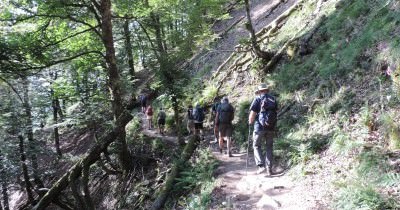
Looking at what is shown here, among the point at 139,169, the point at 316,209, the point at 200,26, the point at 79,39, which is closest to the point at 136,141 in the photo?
the point at 139,169

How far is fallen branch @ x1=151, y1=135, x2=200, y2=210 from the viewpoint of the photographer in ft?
34.3

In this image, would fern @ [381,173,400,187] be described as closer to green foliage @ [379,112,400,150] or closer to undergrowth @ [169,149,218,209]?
green foliage @ [379,112,400,150]

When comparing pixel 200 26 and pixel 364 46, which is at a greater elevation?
pixel 200 26

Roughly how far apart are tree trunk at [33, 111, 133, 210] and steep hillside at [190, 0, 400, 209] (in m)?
4.21

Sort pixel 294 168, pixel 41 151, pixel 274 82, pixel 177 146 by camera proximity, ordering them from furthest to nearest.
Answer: pixel 41 151 → pixel 177 146 → pixel 274 82 → pixel 294 168

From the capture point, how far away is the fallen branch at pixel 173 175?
1045cm

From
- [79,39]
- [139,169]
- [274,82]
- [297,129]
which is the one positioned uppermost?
[79,39]

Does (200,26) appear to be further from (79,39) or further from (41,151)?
(41,151)

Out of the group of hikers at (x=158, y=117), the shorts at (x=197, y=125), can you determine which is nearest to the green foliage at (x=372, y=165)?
the shorts at (x=197, y=125)

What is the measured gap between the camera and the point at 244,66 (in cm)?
1716

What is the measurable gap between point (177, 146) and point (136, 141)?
9.41 feet

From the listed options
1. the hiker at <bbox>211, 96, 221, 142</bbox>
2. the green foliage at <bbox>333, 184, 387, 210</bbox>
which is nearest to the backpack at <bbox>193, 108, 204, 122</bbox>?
the hiker at <bbox>211, 96, 221, 142</bbox>

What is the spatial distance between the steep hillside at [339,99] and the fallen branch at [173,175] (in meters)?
1.64

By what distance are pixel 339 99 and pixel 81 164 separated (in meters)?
8.37
